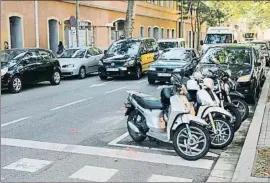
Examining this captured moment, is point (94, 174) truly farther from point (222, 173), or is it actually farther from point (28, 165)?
point (222, 173)

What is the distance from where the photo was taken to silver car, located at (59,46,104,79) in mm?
18688

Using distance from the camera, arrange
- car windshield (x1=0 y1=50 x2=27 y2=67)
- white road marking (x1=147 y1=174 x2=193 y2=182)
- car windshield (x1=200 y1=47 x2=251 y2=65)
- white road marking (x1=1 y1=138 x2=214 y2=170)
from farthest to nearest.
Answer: car windshield (x1=0 y1=50 x2=27 y2=67) < car windshield (x1=200 y1=47 x2=251 y2=65) < white road marking (x1=1 y1=138 x2=214 y2=170) < white road marking (x1=147 y1=174 x2=193 y2=182)

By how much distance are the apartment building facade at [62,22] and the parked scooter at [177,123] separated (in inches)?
643

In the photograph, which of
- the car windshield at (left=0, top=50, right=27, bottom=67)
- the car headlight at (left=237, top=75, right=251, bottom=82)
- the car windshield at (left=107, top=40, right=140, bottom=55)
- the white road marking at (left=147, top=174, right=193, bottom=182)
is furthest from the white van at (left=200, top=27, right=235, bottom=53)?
the white road marking at (left=147, top=174, right=193, bottom=182)

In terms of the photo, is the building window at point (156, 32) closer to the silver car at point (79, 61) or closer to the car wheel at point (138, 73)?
the silver car at point (79, 61)

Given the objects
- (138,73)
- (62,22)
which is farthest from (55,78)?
(62,22)

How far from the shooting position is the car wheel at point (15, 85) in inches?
561

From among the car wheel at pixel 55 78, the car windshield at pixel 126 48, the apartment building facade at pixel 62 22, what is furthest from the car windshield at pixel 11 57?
the apartment building facade at pixel 62 22

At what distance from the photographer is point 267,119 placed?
8.84 metres

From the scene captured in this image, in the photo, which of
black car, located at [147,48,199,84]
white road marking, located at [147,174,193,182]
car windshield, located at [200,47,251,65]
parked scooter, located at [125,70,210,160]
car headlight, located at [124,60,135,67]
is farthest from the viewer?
car headlight, located at [124,60,135,67]

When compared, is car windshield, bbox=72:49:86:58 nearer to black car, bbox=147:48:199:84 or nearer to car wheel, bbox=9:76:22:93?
black car, bbox=147:48:199:84

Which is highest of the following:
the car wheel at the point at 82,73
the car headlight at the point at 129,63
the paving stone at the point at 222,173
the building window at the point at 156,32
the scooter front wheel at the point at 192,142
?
the building window at the point at 156,32

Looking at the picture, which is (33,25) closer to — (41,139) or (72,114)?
(72,114)

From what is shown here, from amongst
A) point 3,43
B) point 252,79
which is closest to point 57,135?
point 252,79
